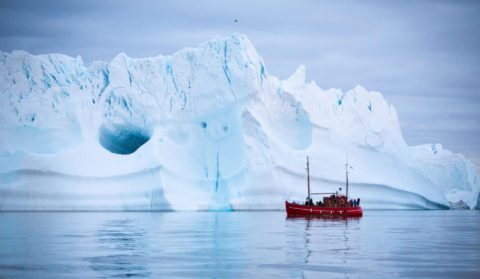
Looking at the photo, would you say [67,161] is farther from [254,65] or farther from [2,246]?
[2,246]

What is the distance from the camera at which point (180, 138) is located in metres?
41.3

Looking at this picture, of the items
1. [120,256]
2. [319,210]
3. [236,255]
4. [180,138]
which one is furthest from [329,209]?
[120,256]

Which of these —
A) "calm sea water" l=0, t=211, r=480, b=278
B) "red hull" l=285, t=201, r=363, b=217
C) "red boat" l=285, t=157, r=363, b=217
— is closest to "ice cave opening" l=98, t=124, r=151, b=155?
"red hull" l=285, t=201, r=363, b=217

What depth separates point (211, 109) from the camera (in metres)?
41.0

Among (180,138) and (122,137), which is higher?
(122,137)

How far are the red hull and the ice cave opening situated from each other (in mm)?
9479

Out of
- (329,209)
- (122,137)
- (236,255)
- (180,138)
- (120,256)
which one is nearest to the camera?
(120,256)

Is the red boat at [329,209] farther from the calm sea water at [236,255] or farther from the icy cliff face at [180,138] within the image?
the calm sea water at [236,255]

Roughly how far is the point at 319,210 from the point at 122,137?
494 inches

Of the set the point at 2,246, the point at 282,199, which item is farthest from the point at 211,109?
the point at 2,246

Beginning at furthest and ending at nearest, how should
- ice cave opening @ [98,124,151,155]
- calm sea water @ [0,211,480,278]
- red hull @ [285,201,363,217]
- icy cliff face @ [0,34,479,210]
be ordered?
ice cave opening @ [98,124,151,155], icy cliff face @ [0,34,479,210], red hull @ [285,201,363,217], calm sea water @ [0,211,480,278]

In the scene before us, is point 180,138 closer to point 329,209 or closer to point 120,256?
point 329,209

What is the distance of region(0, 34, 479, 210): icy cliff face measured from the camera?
127 ft

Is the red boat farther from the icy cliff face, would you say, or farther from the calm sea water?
the calm sea water
